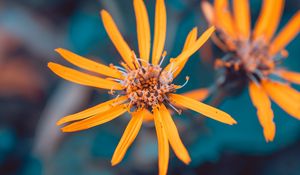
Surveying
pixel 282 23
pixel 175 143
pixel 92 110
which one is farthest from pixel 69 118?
pixel 282 23

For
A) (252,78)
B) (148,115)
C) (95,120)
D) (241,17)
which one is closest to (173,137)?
(148,115)

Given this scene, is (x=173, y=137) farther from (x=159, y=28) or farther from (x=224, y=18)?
(x=224, y=18)

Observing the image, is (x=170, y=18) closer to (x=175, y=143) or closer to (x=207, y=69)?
(x=207, y=69)

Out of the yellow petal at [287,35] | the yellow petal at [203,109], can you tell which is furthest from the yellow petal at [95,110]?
the yellow petal at [287,35]

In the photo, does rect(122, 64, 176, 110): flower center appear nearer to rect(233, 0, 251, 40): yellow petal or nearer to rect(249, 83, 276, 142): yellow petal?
rect(249, 83, 276, 142): yellow petal

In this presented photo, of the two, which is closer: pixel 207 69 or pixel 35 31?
pixel 207 69

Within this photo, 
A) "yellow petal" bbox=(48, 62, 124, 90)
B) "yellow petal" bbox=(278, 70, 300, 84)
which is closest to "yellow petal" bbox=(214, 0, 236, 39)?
"yellow petal" bbox=(278, 70, 300, 84)

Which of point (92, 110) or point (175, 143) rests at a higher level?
point (92, 110)
